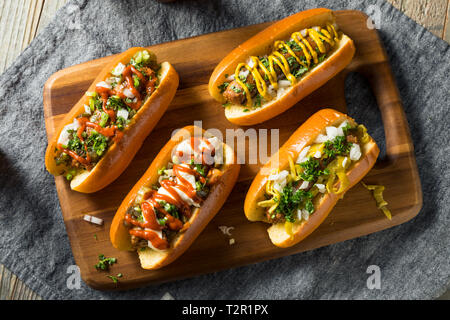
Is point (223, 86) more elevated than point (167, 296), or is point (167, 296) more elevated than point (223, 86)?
point (223, 86)

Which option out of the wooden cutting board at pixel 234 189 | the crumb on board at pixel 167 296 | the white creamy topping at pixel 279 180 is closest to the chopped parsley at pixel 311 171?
the white creamy topping at pixel 279 180

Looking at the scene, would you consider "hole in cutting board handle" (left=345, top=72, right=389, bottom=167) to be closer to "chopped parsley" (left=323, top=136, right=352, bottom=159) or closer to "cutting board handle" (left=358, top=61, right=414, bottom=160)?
"cutting board handle" (left=358, top=61, right=414, bottom=160)

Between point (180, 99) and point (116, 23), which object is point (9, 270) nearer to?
point (180, 99)

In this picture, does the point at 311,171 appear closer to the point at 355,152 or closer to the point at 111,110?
the point at 355,152

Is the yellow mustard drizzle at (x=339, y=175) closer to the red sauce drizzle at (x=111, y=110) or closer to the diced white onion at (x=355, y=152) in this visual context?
the diced white onion at (x=355, y=152)

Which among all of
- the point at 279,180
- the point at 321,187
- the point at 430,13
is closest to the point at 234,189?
the point at 279,180
